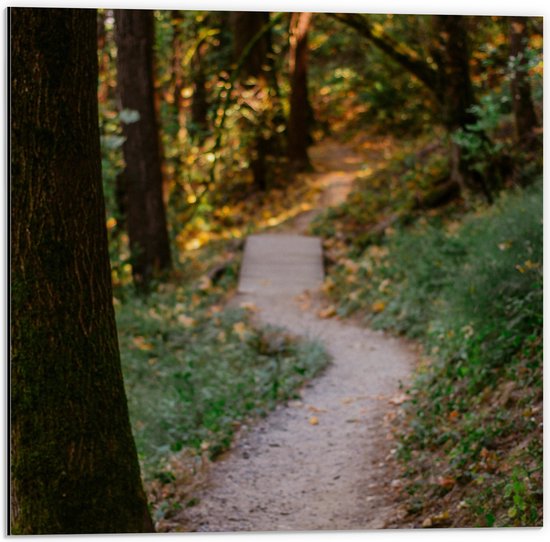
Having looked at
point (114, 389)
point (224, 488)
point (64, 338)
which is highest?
point (64, 338)

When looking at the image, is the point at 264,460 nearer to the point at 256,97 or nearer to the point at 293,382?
the point at 293,382

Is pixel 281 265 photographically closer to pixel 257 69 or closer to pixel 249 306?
pixel 249 306

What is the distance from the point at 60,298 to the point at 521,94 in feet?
20.0

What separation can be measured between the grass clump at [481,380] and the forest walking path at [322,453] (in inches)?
9.3

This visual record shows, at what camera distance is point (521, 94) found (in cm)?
868

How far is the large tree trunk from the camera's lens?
371 centimetres

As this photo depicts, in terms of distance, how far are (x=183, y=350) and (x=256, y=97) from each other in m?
6.03

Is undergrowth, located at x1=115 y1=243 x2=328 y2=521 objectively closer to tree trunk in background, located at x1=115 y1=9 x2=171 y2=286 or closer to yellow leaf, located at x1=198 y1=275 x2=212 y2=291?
yellow leaf, located at x1=198 y1=275 x2=212 y2=291

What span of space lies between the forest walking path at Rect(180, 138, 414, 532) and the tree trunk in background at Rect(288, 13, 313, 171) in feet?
19.9

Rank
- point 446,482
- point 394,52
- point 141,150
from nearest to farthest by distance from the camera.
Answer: point 446,482
point 394,52
point 141,150

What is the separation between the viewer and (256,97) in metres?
13.8

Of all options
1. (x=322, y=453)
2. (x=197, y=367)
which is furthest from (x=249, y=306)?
(x=322, y=453)

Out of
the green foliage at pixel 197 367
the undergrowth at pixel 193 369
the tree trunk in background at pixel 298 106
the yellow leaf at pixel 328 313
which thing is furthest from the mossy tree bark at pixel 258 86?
the yellow leaf at pixel 328 313

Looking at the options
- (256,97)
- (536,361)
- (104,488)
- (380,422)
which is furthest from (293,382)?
(256,97)
